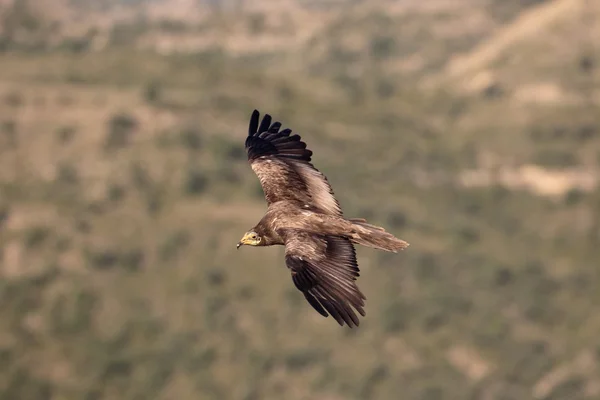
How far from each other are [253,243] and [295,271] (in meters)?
3.23

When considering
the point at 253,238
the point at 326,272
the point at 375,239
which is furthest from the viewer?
the point at 253,238

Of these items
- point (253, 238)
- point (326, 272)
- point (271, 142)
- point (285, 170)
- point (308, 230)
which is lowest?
point (326, 272)

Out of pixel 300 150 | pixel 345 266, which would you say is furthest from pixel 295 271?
pixel 300 150

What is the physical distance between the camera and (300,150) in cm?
3716

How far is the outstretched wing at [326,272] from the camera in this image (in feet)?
92.0

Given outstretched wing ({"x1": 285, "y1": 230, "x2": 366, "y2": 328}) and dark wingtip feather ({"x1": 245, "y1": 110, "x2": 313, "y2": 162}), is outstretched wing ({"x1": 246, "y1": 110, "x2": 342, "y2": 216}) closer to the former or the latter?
dark wingtip feather ({"x1": 245, "y1": 110, "x2": 313, "y2": 162})

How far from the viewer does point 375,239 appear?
3123 cm

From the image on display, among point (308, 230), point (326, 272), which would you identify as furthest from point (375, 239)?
point (326, 272)

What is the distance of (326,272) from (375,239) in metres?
2.24

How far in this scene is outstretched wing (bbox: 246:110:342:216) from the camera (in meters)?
35.0

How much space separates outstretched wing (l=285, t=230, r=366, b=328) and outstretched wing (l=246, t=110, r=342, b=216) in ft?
9.62

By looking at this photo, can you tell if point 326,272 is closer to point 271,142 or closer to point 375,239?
point 375,239

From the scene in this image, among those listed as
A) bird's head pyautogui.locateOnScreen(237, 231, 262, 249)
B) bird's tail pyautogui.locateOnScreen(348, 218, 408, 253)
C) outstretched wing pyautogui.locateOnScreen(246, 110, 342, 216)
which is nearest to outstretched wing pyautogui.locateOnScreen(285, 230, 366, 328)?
bird's tail pyautogui.locateOnScreen(348, 218, 408, 253)

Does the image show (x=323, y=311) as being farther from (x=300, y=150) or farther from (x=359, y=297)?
(x=300, y=150)
